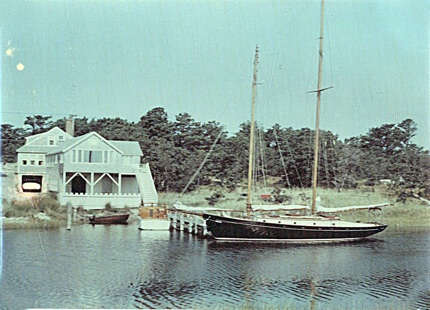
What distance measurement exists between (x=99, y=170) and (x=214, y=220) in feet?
8.69

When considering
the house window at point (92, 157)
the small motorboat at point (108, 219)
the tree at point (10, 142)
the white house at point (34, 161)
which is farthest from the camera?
the small motorboat at point (108, 219)

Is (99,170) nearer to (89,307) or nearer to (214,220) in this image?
(214,220)

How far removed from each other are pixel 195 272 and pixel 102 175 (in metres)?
3.85

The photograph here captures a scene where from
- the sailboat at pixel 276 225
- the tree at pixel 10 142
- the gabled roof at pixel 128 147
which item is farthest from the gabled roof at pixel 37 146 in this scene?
the sailboat at pixel 276 225

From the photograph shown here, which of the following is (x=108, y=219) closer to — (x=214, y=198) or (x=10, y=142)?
Answer: (x=214, y=198)

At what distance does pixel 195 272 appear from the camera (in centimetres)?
941

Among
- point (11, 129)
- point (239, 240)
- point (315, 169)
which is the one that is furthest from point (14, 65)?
point (315, 169)

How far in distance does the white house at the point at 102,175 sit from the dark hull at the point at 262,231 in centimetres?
149

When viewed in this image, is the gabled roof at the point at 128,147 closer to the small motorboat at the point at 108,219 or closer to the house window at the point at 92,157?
the house window at the point at 92,157

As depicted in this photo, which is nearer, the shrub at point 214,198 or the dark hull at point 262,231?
the dark hull at point 262,231

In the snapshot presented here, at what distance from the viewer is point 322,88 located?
1225 cm

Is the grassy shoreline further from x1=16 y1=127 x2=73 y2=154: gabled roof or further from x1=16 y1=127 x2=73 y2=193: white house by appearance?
x1=16 y1=127 x2=73 y2=154: gabled roof

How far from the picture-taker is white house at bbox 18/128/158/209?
11.9 metres

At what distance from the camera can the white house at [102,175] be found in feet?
39.1
